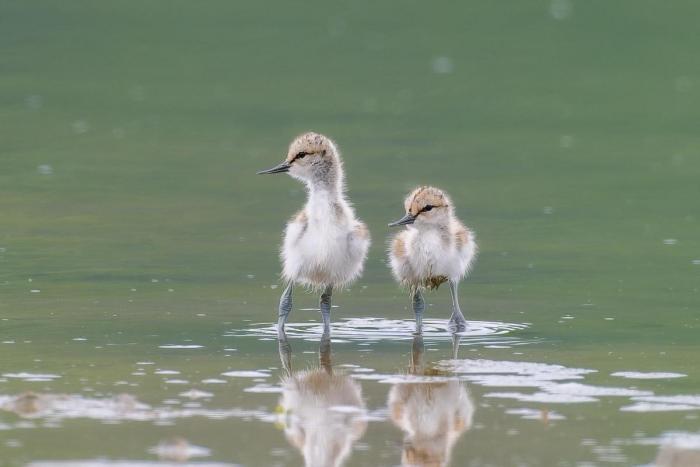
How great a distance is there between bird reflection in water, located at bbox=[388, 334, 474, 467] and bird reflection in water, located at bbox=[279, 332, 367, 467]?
0.22 m

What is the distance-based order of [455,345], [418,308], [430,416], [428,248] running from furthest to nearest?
1. [428,248]
2. [418,308]
3. [455,345]
4. [430,416]

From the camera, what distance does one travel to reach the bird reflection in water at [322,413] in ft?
23.7

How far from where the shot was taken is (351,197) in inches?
695

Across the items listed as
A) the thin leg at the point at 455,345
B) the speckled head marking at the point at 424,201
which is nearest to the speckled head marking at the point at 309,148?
the speckled head marking at the point at 424,201

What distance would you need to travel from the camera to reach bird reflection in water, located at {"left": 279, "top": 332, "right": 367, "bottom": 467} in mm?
7215

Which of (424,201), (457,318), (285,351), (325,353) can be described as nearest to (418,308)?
(457,318)

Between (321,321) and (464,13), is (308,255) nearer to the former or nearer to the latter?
(321,321)

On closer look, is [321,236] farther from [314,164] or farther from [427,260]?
[427,260]

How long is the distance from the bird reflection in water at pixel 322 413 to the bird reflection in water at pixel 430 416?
0.22 meters

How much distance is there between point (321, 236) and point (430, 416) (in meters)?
3.13

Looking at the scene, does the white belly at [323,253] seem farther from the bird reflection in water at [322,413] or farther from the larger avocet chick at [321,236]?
the bird reflection in water at [322,413]

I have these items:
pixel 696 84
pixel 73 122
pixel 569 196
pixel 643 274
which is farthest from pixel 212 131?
pixel 643 274

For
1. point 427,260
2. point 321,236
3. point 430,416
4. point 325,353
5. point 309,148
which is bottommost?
point 430,416

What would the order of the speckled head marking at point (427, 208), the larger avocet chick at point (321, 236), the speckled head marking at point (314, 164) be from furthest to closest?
the speckled head marking at point (427, 208), the speckled head marking at point (314, 164), the larger avocet chick at point (321, 236)
